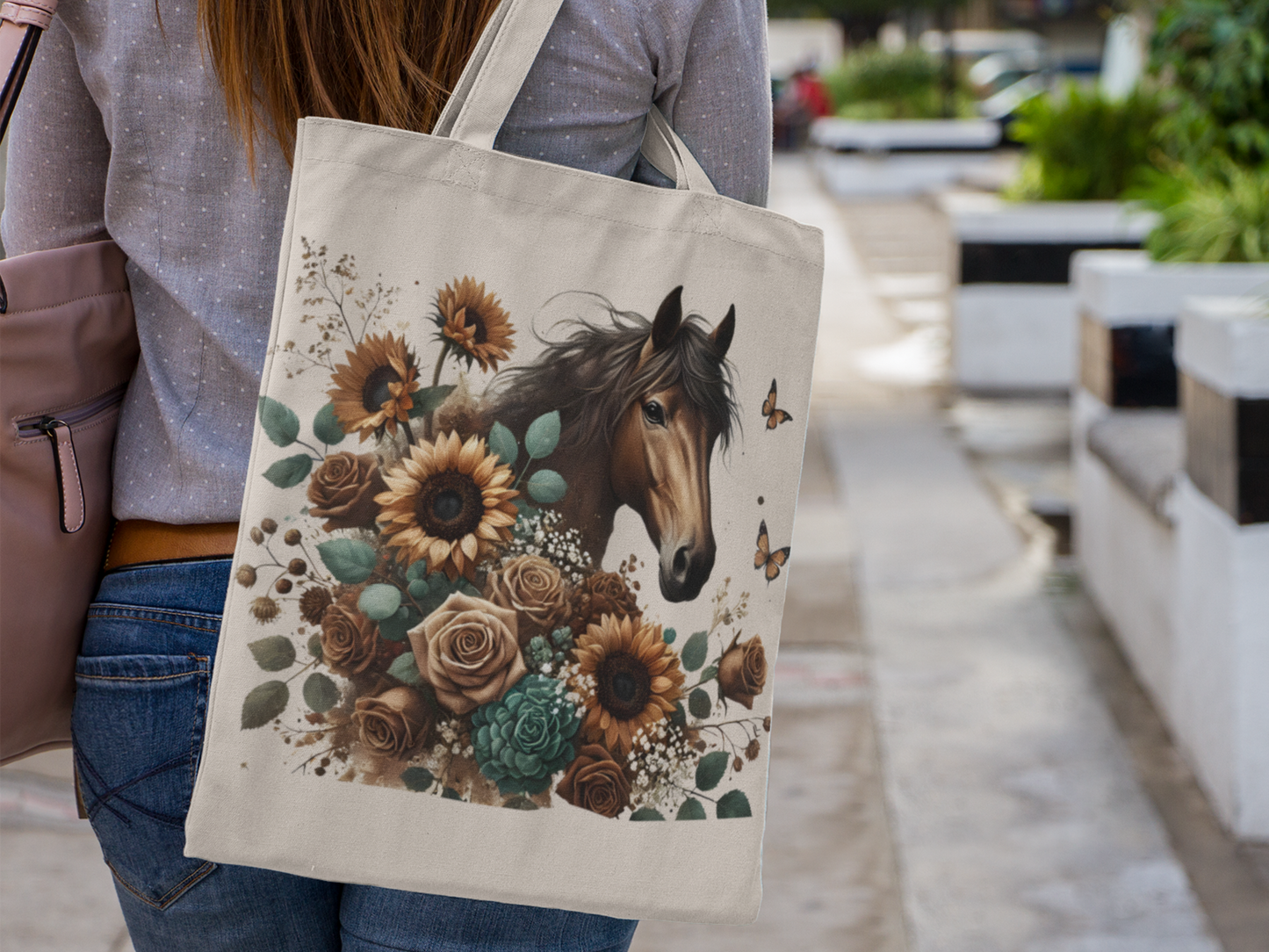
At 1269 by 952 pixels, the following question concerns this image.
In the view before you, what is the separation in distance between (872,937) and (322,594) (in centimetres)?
209

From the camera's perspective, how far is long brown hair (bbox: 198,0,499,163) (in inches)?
40.8

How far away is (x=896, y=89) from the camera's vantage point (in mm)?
23156

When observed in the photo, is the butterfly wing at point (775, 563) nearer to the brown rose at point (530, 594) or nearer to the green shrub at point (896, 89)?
the brown rose at point (530, 594)

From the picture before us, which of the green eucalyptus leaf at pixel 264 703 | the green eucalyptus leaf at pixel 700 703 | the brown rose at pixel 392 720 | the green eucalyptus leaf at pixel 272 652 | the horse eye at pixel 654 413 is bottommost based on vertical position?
the green eucalyptus leaf at pixel 700 703

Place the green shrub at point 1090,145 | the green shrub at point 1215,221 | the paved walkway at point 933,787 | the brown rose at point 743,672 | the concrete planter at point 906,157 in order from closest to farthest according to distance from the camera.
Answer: the brown rose at point 743,672 → the paved walkway at point 933,787 → the green shrub at point 1215,221 → the green shrub at point 1090,145 → the concrete planter at point 906,157

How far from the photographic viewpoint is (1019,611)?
4.70 m

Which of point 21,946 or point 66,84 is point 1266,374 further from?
point 21,946

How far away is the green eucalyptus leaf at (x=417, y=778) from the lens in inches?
42.4

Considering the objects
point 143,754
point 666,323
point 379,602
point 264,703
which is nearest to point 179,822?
point 143,754

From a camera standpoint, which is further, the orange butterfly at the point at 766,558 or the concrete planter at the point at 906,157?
the concrete planter at the point at 906,157

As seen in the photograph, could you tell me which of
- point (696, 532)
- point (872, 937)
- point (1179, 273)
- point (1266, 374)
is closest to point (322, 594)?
point (696, 532)

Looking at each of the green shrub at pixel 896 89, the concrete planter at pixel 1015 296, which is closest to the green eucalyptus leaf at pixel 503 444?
the concrete planter at pixel 1015 296

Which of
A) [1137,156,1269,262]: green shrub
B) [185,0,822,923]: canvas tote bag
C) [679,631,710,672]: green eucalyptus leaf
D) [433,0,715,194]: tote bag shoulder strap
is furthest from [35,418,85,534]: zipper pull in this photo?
[1137,156,1269,262]: green shrub

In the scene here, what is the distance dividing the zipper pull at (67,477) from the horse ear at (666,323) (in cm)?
53
